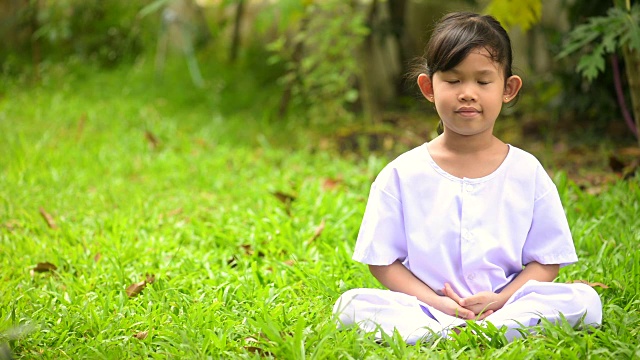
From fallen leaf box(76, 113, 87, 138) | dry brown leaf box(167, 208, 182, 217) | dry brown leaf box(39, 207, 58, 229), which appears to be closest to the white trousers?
dry brown leaf box(167, 208, 182, 217)

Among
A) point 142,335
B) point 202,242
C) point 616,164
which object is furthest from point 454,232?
point 616,164

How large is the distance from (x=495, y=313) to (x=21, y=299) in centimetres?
161

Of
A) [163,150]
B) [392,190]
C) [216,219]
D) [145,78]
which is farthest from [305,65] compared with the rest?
[392,190]

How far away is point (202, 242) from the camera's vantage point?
3.32 m

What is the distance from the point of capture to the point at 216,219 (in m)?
3.68

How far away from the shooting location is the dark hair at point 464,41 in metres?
2.23

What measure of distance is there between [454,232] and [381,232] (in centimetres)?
23

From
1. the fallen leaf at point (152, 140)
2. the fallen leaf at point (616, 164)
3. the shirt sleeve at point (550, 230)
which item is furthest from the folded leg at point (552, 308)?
the fallen leaf at point (152, 140)

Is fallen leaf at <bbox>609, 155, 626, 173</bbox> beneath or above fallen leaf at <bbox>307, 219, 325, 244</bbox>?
above

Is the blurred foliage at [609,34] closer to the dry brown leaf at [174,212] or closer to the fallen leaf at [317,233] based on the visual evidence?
the fallen leaf at [317,233]

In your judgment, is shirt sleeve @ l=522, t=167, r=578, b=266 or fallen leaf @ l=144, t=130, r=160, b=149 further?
fallen leaf @ l=144, t=130, r=160, b=149

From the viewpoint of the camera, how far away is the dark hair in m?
2.23

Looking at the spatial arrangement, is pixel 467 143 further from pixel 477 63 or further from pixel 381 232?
pixel 381 232

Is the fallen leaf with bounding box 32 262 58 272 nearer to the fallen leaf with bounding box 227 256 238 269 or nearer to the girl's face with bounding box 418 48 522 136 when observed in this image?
the fallen leaf with bounding box 227 256 238 269
